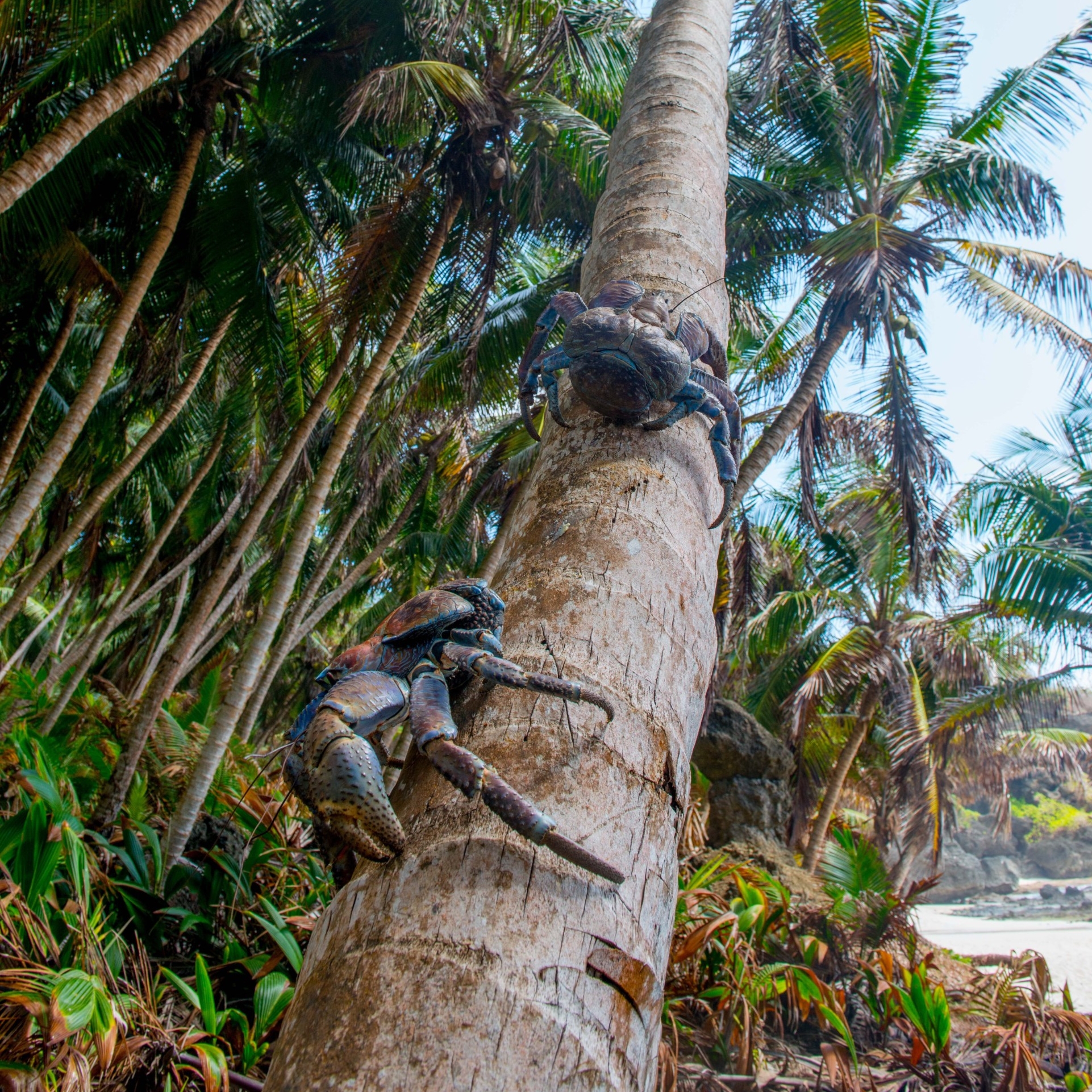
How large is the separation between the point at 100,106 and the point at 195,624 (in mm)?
4144

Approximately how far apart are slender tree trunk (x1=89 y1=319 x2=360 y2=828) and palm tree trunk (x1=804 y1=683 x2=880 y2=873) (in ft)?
29.2

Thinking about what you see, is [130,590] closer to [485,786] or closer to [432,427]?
[432,427]

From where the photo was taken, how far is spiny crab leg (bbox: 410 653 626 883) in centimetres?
105

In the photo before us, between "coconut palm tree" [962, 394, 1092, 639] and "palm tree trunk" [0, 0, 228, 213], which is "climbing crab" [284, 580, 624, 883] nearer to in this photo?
"palm tree trunk" [0, 0, 228, 213]

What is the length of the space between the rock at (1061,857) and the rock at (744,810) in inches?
943

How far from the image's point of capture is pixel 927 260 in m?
7.13

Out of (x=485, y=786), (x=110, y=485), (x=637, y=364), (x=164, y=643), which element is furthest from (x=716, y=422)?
(x=164, y=643)

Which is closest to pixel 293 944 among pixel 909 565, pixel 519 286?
pixel 909 565

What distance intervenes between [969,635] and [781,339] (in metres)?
6.15

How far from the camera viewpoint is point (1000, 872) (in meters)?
26.8

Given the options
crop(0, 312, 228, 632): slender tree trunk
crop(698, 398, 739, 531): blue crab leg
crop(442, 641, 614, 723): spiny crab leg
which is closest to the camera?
crop(442, 641, 614, 723): spiny crab leg

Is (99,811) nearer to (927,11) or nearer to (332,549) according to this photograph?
Result: (332,549)

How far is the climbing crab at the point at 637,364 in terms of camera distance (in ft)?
6.00

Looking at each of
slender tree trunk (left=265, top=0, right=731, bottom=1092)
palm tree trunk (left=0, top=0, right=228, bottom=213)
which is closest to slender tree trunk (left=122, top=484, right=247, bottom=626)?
palm tree trunk (left=0, top=0, right=228, bottom=213)
